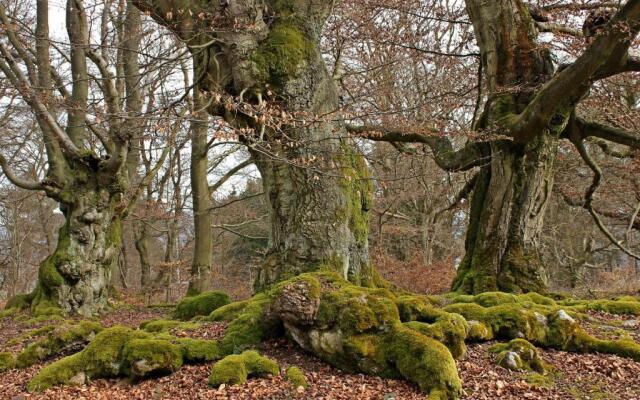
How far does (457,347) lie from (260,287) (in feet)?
9.06

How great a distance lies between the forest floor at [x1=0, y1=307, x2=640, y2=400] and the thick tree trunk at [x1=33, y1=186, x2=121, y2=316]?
14.8 ft

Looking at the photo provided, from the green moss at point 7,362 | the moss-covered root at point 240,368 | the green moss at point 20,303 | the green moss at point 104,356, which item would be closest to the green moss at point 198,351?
the moss-covered root at point 240,368

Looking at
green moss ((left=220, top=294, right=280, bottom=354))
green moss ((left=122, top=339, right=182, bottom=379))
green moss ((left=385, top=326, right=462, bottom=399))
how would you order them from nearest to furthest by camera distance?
green moss ((left=385, top=326, right=462, bottom=399))
green moss ((left=122, top=339, right=182, bottom=379))
green moss ((left=220, top=294, right=280, bottom=354))

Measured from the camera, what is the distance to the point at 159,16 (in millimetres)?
6824

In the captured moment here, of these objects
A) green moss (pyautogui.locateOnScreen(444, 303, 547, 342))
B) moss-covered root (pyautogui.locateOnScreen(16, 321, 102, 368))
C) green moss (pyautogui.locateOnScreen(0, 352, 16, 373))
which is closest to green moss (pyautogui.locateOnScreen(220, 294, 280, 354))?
moss-covered root (pyautogui.locateOnScreen(16, 321, 102, 368))

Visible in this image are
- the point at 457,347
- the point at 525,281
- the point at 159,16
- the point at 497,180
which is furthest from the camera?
the point at 497,180

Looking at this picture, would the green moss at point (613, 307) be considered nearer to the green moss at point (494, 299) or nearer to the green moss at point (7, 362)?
the green moss at point (494, 299)

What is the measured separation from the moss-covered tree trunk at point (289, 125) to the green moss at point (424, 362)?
1.71 m

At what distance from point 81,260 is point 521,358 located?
8.35 meters

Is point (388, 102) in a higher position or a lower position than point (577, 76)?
higher

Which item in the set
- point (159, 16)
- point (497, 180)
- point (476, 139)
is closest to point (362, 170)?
point (476, 139)

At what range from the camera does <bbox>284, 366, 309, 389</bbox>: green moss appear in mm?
4277

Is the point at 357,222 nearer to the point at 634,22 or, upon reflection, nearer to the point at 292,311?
the point at 292,311

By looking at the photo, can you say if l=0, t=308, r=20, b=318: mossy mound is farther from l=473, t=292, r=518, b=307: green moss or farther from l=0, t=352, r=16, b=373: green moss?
l=473, t=292, r=518, b=307: green moss
